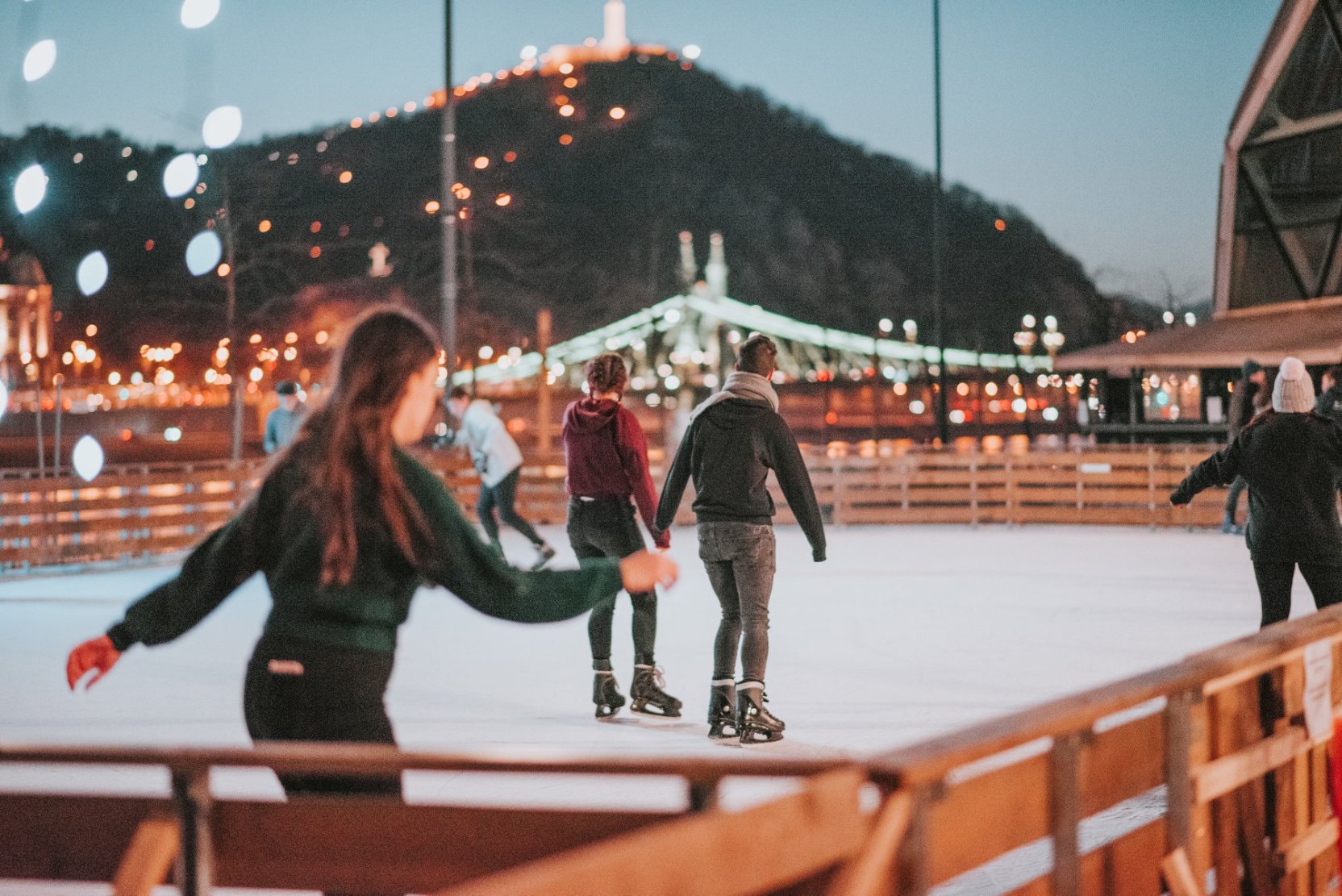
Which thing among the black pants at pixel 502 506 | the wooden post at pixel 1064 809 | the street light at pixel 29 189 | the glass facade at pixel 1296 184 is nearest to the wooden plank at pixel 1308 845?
the wooden post at pixel 1064 809

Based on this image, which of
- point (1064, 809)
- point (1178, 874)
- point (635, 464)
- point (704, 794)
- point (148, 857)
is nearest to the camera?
point (704, 794)

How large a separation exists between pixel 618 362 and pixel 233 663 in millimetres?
3656

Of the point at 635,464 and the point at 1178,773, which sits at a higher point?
the point at 635,464

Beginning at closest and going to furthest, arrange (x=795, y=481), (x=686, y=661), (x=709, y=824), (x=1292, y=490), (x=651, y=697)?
(x=709, y=824) → (x=795, y=481) → (x=1292, y=490) → (x=651, y=697) → (x=686, y=661)

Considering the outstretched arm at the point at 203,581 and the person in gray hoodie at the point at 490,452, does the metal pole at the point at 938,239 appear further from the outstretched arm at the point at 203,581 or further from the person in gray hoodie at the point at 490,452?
the outstretched arm at the point at 203,581

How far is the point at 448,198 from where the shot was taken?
17812mm

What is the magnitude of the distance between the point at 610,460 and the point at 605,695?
1.11 m

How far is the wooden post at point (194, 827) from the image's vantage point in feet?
8.38

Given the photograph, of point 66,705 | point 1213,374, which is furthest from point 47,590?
point 1213,374

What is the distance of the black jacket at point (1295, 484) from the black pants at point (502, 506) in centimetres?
725

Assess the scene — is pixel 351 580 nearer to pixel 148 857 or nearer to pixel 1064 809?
pixel 148 857

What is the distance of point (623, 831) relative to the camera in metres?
2.53

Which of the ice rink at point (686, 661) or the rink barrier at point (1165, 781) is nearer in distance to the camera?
the rink barrier at point (1165, 781)

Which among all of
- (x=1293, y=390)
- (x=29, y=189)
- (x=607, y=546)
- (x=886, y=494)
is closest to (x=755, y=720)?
(x=607, y=546)
